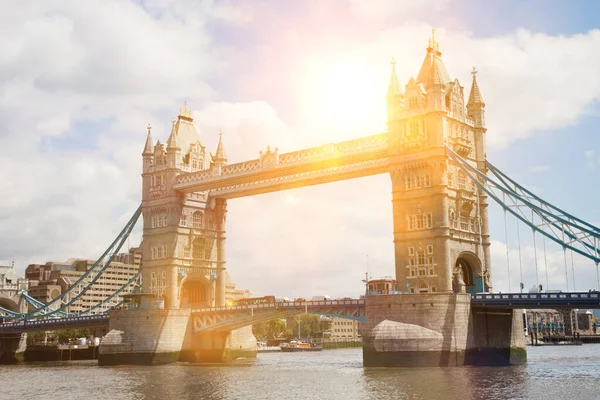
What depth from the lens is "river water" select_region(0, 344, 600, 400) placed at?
50.4 m

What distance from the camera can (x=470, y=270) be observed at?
79750mm

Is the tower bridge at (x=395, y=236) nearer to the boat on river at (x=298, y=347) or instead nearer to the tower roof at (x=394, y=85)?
the tower roof at (x=394, y=85)

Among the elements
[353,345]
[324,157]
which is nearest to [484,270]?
[324,157]

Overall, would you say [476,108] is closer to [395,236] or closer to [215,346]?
[395,236]

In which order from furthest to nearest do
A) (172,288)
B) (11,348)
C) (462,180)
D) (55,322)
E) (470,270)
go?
1. (11,348)
2. (55,322)
3. (172,288)
4. (470,270)
5. (462,180)

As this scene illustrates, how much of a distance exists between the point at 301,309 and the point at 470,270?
18433 millimetres

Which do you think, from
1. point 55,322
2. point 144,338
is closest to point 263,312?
point 144,338

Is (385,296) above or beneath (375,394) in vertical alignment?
above

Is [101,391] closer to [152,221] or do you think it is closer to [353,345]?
[152,221]

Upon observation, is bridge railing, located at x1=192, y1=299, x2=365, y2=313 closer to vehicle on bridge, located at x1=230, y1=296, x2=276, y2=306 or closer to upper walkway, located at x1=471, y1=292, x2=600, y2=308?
vehicle on bridge, located at x1=230, y1=296, x2=276, y2=306

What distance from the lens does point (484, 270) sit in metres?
78.9

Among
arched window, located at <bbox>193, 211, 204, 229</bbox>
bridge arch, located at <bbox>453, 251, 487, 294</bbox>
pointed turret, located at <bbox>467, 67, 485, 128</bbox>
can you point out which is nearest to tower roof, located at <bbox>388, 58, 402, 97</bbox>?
pointed turret, located at <bbox>467, 67, 485, 128</bbox>

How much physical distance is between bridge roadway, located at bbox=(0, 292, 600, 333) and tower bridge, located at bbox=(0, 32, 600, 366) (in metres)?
0.17

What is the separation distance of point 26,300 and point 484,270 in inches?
3430
